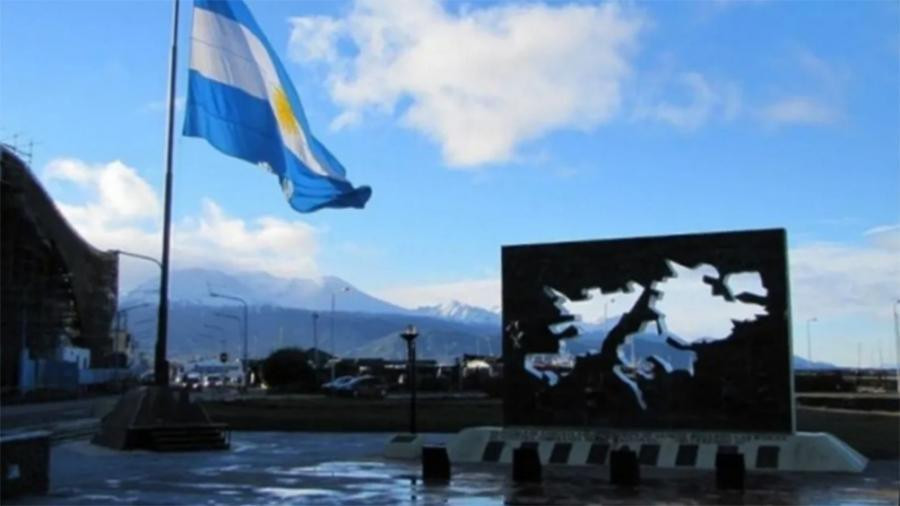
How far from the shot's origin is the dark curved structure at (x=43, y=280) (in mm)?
86500

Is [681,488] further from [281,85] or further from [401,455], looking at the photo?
[281,85]

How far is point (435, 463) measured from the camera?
2247 centimetres

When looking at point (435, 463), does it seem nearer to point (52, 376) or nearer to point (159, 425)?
point (159, 425)

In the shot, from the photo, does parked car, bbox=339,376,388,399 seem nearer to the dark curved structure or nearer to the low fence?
the low fence

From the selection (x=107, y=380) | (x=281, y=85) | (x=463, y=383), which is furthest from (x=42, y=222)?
(x=281, y=85)

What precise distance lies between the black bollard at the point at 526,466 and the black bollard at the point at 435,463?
4.96ft

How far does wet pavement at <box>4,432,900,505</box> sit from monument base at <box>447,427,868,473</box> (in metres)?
0.75

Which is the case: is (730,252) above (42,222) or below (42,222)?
below

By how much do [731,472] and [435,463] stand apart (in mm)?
5953

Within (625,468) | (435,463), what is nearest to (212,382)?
(435,463)

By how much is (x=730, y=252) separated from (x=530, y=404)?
20.2ft

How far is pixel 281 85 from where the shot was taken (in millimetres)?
30422

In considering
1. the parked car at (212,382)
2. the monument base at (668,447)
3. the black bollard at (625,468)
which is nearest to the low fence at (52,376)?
the parked car at (212,382)

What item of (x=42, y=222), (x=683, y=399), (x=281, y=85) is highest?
(x=42, y=222)
